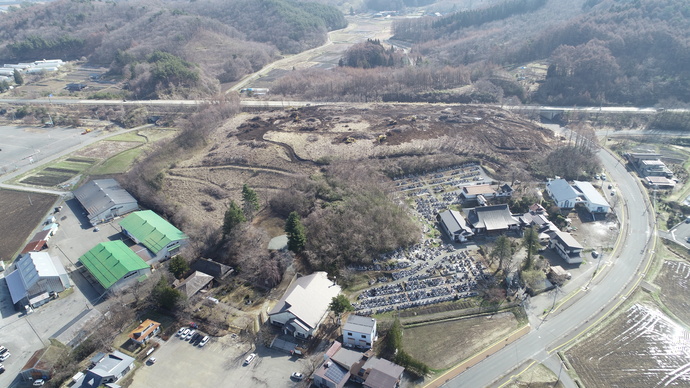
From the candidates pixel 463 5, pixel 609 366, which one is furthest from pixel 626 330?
pixel 463 5

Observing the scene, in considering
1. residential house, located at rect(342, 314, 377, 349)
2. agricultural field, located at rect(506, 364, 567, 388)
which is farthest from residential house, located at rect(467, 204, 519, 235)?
residential house, located at rect(342, 314, 377, 349)

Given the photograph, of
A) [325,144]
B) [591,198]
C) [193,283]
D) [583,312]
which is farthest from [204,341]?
[591,198]

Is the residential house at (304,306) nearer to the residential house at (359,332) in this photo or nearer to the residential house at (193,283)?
the residential house at (359,332)

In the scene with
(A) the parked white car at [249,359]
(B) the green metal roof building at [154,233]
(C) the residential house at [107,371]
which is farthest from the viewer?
(B) the green metal roof building at [154,233]

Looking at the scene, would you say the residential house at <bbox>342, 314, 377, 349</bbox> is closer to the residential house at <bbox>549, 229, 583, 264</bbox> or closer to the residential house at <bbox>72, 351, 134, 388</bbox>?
the residential house at <bbox>72, 351, 134, 388</bbox>

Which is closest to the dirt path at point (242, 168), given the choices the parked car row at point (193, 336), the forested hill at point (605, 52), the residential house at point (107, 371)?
the parked car row at point (193, 336)
